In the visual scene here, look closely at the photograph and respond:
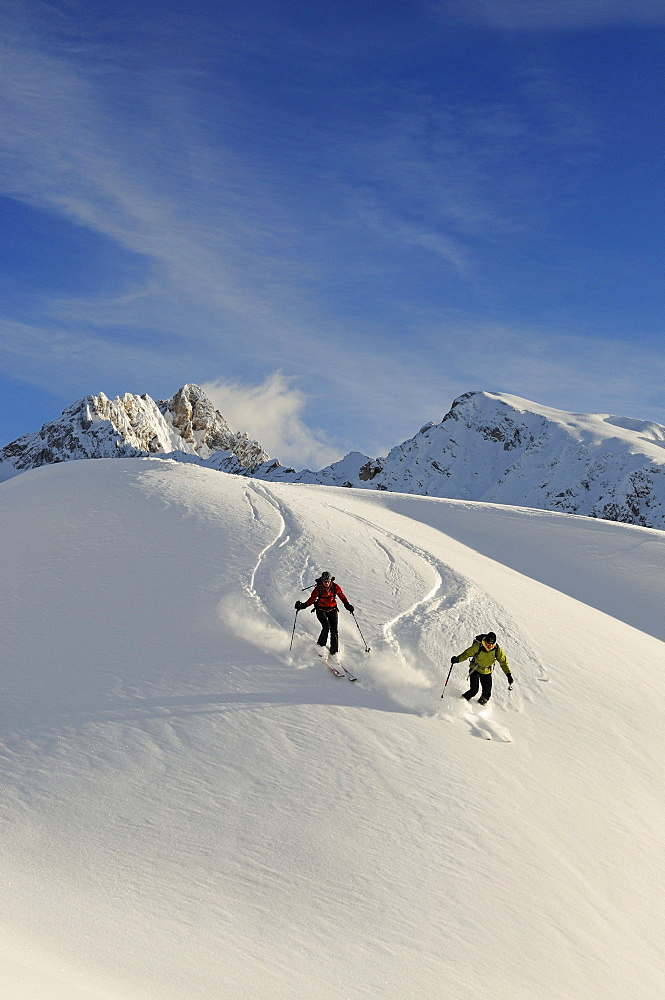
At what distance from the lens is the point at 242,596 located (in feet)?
46.6

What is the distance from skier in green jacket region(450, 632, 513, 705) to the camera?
11.9 meters

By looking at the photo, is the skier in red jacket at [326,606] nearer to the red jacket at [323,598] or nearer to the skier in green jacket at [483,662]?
the red jacket at [323,598]

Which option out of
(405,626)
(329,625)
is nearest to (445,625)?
(405,626)

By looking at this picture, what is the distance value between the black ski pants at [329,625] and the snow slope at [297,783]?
0.31 m

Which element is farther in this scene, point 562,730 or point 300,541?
point 300,541

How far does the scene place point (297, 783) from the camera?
30.3ft

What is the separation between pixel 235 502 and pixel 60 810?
1220 centimetres

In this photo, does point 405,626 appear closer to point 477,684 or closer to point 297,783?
point 477,684

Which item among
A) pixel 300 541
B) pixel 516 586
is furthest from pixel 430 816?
pixel 516 586

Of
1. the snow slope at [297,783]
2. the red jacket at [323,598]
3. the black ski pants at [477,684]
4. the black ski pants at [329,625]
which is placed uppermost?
the red jacket at [323,598]

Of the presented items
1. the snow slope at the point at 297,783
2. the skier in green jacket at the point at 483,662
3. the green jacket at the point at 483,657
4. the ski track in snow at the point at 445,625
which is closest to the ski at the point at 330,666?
the snow slope at the point at 297,783

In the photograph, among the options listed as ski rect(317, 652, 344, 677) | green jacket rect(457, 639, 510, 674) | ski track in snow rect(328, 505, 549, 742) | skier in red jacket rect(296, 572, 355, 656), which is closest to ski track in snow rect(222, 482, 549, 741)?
ski track in snow rect(328, 505, 549, 742)

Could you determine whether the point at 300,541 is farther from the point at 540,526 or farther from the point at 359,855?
the point at 540,526

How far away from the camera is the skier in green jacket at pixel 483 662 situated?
1194cm
